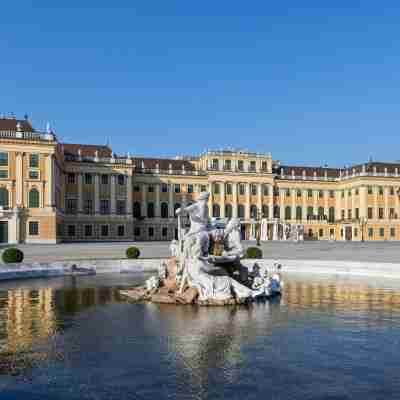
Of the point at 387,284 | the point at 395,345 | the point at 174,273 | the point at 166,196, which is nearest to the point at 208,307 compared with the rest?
the point at 174,273

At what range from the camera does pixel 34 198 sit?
56.8 m

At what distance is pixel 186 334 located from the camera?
1044cm

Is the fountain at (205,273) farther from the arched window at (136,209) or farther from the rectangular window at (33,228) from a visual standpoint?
the arched window at (136,209)

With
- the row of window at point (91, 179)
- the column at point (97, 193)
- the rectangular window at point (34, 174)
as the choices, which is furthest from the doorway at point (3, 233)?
the column at point (97, 193)

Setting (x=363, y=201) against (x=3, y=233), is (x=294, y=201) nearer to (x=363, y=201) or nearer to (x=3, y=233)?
(x=363, y=201)

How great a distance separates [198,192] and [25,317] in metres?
72.0

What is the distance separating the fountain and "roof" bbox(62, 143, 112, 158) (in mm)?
62415

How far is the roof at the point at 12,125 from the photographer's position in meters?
58.3

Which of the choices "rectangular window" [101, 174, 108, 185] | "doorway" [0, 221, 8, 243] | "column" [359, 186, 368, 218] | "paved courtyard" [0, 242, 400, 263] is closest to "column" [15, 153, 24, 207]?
"doorway" [0, 221, 8, 243]

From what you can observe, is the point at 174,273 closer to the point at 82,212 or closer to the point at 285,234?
the point at 82,212

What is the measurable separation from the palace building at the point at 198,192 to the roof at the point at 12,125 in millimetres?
114

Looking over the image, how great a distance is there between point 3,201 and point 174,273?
145 ft

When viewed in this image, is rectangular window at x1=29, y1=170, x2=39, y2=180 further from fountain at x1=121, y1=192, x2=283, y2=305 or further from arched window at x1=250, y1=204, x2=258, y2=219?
fountain at x1=121, y1=192, x2=283, y2=305

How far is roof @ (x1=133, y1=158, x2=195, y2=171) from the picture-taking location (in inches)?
3280
